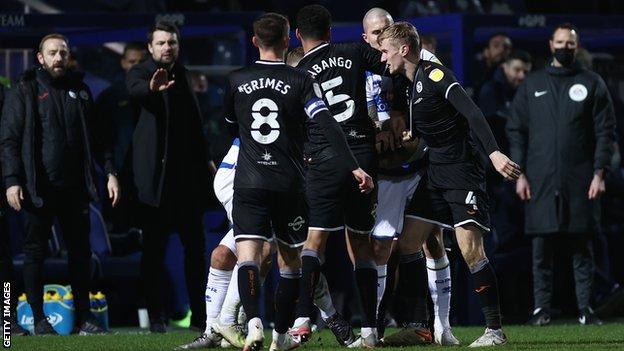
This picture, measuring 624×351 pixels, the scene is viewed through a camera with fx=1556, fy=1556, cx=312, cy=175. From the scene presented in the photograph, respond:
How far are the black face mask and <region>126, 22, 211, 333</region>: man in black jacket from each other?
10.2ft

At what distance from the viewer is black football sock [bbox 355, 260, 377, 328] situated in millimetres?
9906

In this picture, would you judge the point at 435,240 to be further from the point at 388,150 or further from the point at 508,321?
the point at 508,321

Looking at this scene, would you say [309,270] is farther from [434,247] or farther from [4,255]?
[4,255]

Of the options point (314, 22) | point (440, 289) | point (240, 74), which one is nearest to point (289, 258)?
point (240, 74)

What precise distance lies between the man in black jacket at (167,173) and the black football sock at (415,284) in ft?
7.29

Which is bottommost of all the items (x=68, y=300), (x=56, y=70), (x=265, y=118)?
(x=68, y=300)

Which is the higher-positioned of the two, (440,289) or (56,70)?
(56,70)

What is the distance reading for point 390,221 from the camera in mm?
10500

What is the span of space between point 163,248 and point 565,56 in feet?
12.3

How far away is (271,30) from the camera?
29.8 ft

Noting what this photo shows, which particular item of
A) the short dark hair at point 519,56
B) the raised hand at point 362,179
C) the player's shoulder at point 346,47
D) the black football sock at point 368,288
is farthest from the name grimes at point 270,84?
the short dark hair at point 519,56

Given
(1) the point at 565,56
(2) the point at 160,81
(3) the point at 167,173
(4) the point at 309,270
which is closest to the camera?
(4) the point at 309,270

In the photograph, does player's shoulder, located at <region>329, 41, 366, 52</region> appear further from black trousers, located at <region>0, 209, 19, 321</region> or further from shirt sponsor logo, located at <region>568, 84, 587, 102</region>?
black trousers, located at <region>0, 209, 19, 321</region>

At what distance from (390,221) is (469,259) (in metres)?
0.79
